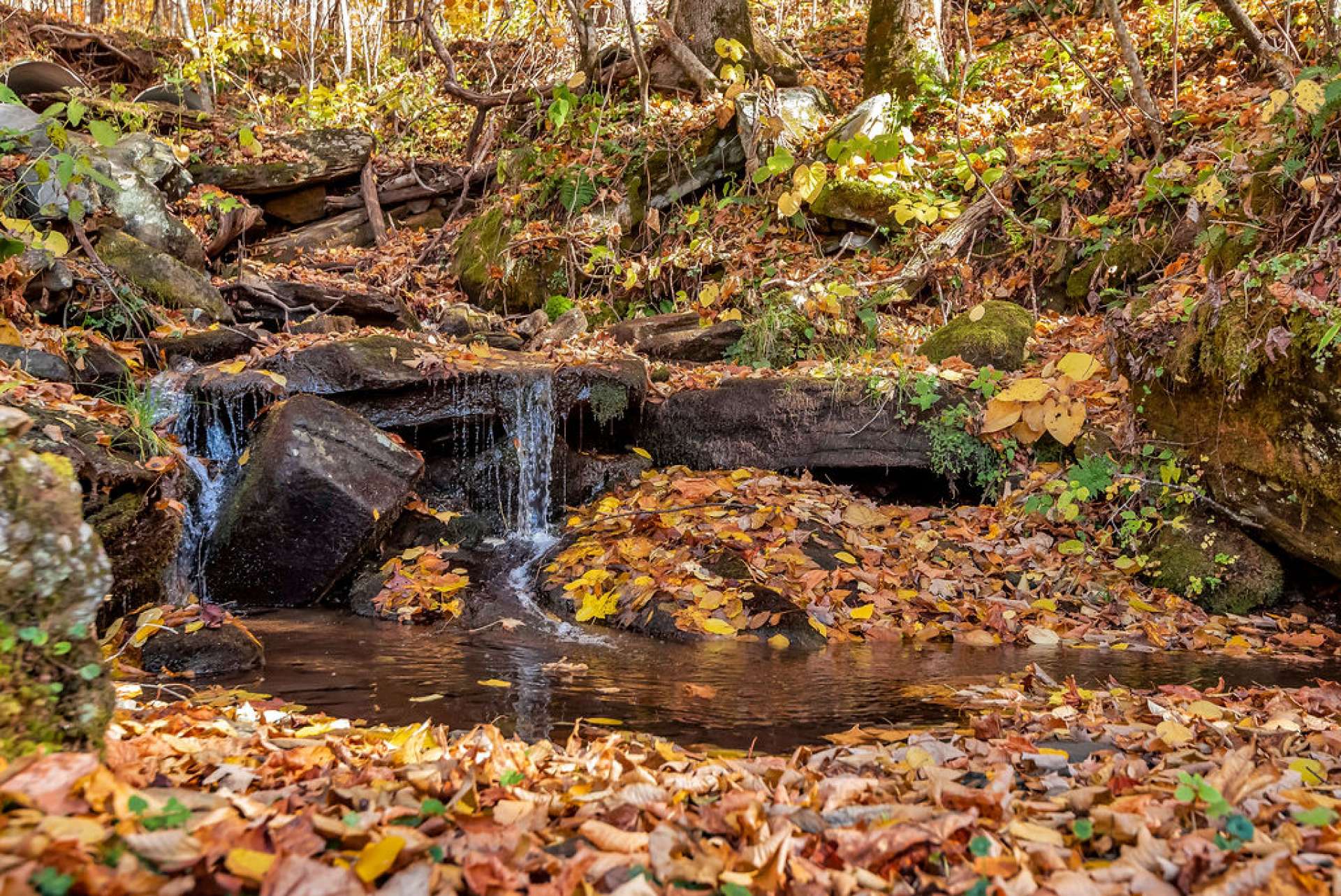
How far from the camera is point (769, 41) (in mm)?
11922

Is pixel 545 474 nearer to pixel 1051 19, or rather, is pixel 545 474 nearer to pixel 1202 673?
pixel 1202 673

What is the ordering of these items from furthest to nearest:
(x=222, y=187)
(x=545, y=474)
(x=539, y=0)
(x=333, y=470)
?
(x=222, y=187) → (x=539, y=0) → (x=545, y=474) → (x=333, y=470)

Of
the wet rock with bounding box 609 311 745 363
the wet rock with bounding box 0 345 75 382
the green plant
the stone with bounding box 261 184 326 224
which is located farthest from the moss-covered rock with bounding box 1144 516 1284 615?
the stone with bounding box 261 184 326 224

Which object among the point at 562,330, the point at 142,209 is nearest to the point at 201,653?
the point at 562,330

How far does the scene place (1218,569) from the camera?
200 inches

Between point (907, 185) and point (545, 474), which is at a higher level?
point (907, 185)

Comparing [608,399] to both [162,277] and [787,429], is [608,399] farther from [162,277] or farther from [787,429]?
[162,277]

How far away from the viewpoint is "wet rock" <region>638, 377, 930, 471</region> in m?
6.48

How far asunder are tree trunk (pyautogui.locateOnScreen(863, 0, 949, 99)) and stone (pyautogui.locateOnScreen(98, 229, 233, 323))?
8.45 m

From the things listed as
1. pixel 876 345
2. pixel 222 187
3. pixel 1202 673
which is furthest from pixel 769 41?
pixel 1202 673

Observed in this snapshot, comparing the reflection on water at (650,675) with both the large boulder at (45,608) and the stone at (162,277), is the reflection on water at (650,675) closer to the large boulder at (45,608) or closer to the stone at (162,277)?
the large boulder at (45,608)

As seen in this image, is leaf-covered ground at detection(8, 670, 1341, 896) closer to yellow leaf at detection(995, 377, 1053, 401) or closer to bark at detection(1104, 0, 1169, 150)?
yellow leaf at detection(995, 377, 1053, 401)

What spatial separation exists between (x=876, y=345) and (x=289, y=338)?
5661 mm

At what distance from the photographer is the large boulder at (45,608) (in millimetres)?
1661
